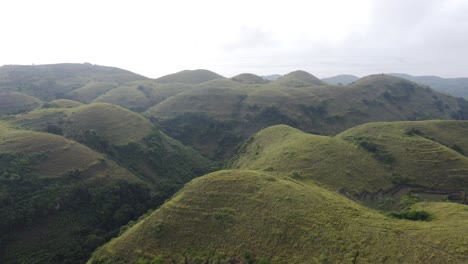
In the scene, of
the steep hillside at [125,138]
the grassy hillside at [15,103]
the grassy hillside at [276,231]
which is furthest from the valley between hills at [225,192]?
the grassy hillside at [15,103]

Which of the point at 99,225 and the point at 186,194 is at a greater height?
the point at 186,194

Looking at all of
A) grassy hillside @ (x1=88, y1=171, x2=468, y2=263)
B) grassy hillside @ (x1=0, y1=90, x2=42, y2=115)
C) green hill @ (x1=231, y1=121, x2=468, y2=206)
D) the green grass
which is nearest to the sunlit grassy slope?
green hill @ (x1=231, y1=121, x2=468, y2=206)

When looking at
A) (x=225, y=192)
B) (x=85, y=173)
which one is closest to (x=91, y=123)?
(x=85, y=173)

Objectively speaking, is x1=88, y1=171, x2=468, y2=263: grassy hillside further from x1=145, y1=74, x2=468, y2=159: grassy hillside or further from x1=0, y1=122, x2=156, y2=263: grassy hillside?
x1=145, y1=74, x2=468, y2=159: grassy hillside

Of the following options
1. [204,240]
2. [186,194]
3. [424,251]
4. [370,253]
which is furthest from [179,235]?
[424,251]

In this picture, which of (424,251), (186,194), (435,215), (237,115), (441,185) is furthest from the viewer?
(237,115)

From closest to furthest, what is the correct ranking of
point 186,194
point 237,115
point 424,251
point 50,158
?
point 424,251 < point 186,194 < point 50,158 < point 237,115

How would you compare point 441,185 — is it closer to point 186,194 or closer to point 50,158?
point 186,194
